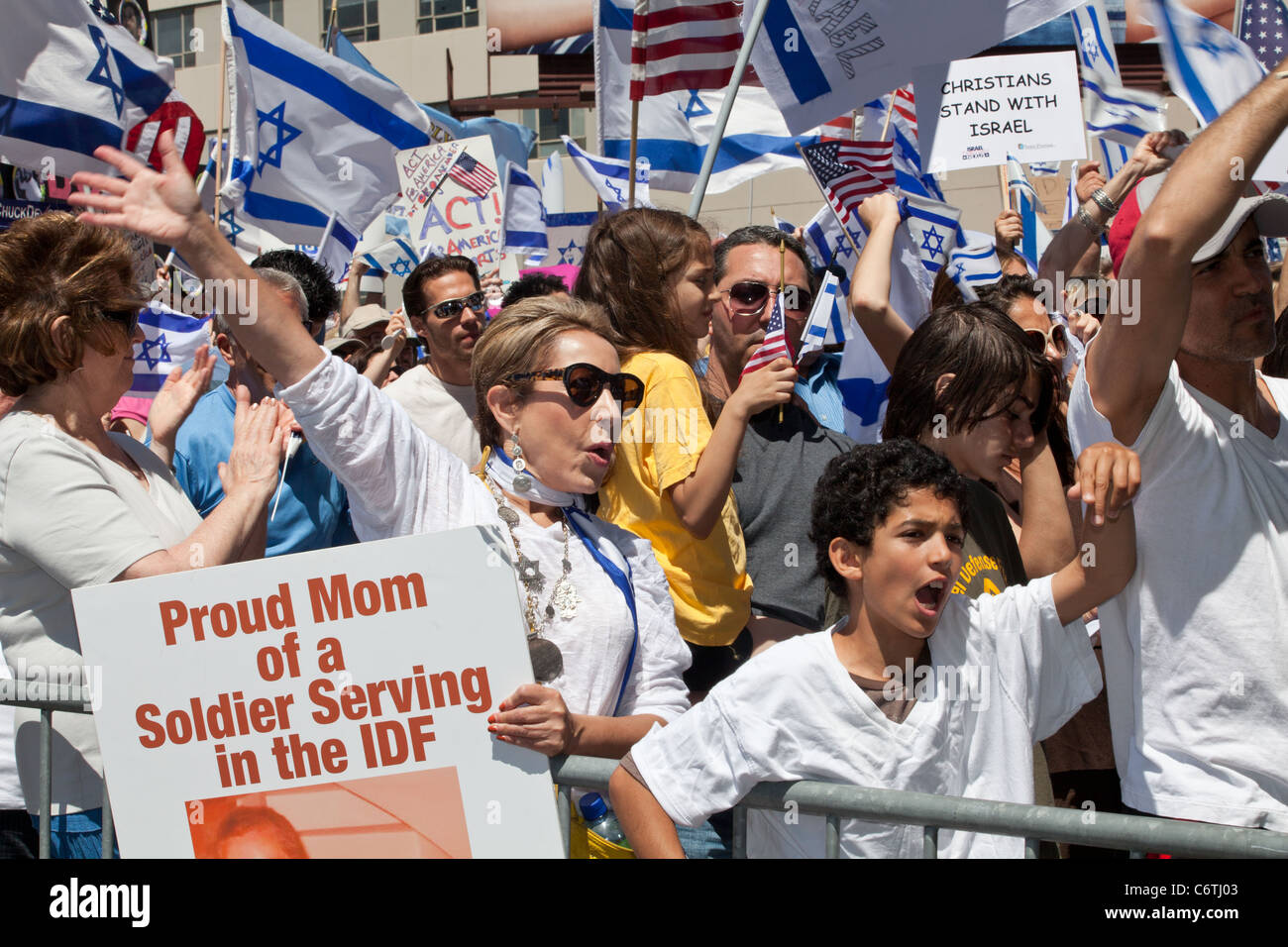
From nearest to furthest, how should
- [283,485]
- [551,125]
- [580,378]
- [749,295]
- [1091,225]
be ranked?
[580,378]
[283,485]
[749,295]
[1091,225]
[551,125]

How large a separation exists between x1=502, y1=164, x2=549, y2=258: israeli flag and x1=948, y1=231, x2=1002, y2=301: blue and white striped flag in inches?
127

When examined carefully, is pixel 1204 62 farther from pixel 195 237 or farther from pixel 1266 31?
pixel 195 237

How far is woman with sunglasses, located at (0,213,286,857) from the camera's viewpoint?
2.69 m

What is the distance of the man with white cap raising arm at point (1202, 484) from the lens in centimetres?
228

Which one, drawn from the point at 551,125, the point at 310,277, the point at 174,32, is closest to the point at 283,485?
the point at 310,277

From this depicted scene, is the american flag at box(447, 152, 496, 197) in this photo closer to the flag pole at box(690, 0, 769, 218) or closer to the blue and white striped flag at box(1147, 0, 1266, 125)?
the flag pole at box(690, 0, 769, 218)

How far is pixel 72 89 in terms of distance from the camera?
17.7 feet

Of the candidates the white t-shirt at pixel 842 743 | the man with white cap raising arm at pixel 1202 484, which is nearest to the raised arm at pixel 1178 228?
the man with white cap raising arm at pixel 1202 484

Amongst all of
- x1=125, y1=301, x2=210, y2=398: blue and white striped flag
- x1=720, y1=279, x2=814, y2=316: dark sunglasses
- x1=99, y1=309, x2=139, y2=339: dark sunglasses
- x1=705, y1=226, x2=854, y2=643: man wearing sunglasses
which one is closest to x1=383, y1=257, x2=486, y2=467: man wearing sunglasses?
x1=705, y1=226, x2=854, y2=643: man wearing sunglasses

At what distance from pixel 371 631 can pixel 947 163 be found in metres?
4.30

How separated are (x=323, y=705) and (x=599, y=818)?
0.66 meters

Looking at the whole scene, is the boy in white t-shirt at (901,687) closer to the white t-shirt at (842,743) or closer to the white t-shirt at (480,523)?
the white t-shirt at (842,743)

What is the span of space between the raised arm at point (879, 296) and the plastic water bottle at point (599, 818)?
1742 millimetres
